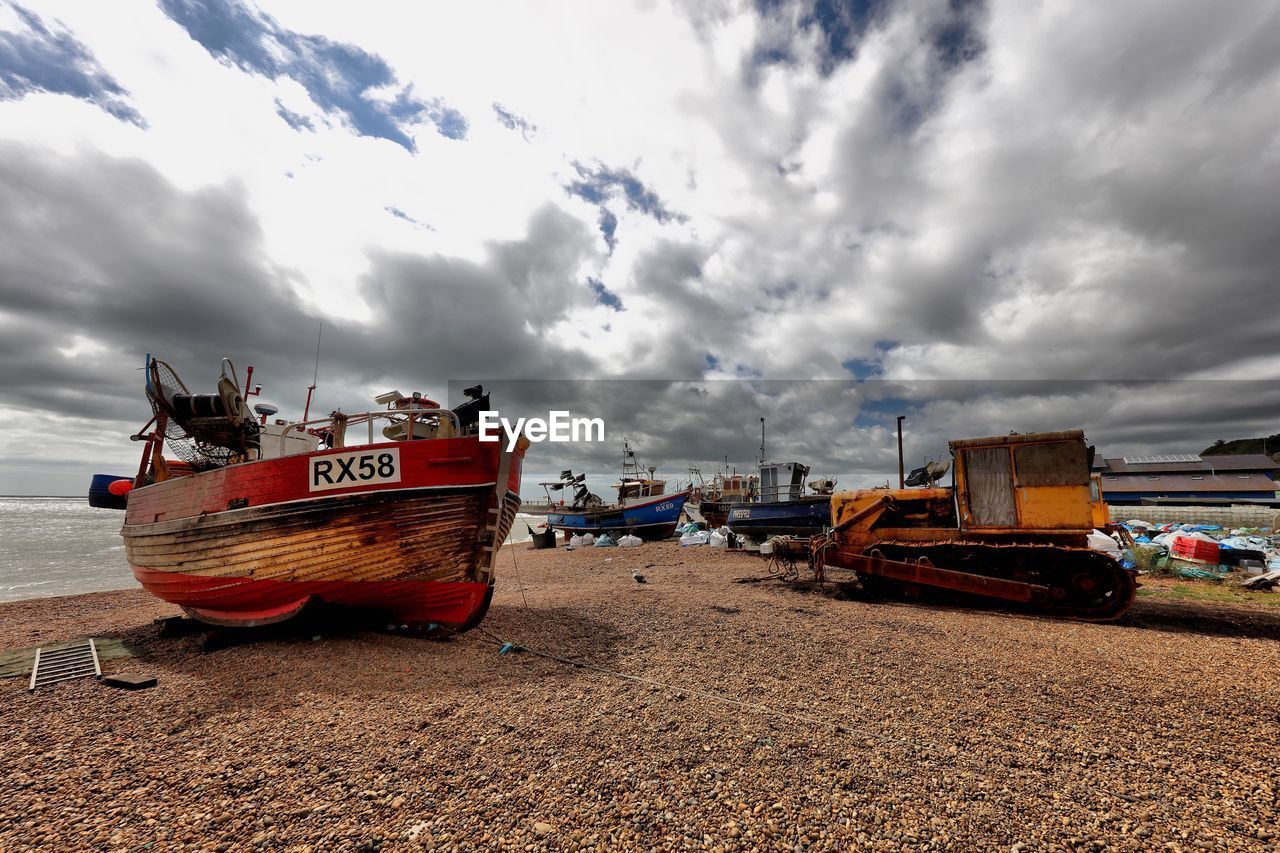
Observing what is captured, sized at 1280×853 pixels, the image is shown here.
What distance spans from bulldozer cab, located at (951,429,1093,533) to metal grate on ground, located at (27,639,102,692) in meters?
13.6

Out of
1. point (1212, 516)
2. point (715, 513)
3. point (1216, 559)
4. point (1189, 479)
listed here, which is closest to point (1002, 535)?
point (1216, 559)

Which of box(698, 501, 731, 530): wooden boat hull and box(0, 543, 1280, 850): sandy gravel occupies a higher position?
box(698, 501, 731, 530): wooden boat hull

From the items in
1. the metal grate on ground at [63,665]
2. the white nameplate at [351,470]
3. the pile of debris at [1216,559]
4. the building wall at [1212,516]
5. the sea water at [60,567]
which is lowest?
the sea water at [60,567]

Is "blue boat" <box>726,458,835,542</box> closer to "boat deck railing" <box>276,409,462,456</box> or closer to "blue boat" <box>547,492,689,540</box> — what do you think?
"blue boat" <box>547,492,689,540</box>

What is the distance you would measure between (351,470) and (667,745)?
5.68 meters

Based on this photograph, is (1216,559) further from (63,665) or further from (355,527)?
(63,665)

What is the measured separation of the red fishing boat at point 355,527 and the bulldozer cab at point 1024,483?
8.73 metres

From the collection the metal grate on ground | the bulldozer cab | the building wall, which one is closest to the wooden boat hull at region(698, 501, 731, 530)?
the bulldozer cab

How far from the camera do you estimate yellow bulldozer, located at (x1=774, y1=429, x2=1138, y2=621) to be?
8633 mm

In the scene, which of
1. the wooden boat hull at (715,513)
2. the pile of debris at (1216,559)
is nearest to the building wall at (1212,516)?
the pile of debris at (1216,559)

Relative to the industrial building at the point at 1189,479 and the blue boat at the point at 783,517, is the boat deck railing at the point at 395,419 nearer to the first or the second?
the blue boat at the point at 783,517

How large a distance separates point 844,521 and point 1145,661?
16.8ft

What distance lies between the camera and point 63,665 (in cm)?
637

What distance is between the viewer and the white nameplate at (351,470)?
7020 mm
